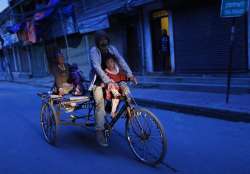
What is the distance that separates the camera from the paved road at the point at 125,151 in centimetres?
452

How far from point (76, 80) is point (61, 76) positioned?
1.01 feet

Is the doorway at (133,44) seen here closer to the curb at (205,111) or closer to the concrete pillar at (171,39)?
the concrete pillar at (171,39)

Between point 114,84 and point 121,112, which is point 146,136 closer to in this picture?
point 121,112

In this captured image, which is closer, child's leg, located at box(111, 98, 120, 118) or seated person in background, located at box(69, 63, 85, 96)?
child's leg, located at box(111, 98, 120, 118)

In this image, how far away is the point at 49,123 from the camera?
6090mm

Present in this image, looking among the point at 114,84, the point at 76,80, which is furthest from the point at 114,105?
the point at 76,80

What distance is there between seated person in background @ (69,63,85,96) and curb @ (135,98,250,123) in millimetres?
2962

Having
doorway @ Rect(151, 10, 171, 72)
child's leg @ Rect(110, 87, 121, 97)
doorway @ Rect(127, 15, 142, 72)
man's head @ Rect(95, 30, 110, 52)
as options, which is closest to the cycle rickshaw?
child's leg @ Rect(110, 87, 121, 97)

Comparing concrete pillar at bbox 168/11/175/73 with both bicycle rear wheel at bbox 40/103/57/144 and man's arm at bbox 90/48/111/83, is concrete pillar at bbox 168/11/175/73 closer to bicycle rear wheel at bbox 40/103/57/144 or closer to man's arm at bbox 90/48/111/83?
bicycle rear wheel at bbox 40/103/57/144

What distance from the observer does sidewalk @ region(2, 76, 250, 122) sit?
7.05m

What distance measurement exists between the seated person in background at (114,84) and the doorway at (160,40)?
26.0ft

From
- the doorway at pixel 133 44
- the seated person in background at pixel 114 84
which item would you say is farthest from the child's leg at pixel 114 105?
the doorway at pixel 133 44

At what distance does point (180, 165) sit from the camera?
4.53 m

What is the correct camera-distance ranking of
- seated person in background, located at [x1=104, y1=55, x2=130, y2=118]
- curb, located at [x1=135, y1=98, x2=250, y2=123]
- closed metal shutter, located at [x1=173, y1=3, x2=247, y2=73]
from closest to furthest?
seated person in background, located at [x1=104, y1=55, x2=130, y2=118] < curb, located at [x1=135, y1=98, x2=250, y2=123] < closed metal shutter, located at [x1=173, y1=3, x2=247, y2=73]
